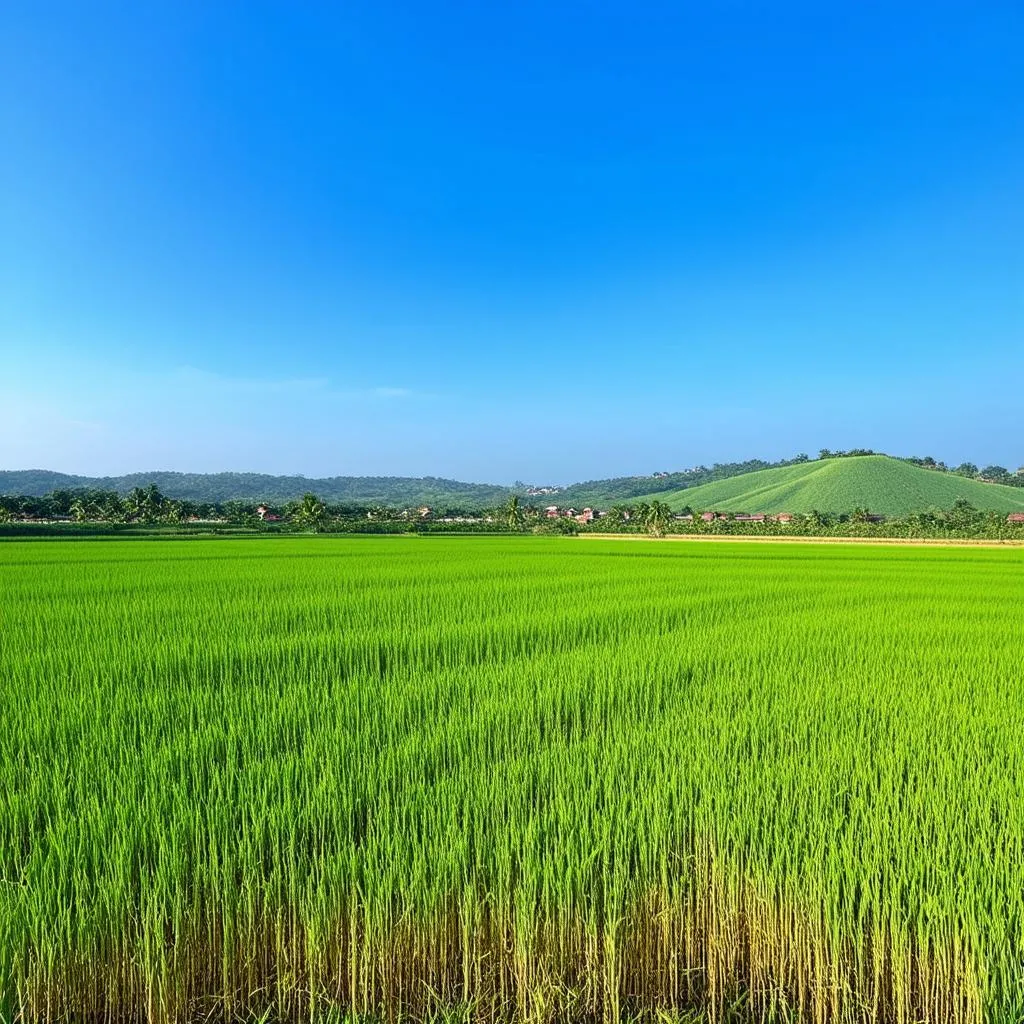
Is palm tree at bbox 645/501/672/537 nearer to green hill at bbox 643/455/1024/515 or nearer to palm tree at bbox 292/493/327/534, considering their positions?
palm tree at bbox 292/493/327/534

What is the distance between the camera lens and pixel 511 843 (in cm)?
236

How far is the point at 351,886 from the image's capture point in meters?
2.16

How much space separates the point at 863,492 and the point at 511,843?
115275 mm

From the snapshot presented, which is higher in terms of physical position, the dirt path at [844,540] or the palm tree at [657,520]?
the palm tree at [657,520]

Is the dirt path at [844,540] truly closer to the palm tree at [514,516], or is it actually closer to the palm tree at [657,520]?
the palm tree at [657,520]

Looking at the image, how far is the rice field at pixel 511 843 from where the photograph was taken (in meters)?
1.88

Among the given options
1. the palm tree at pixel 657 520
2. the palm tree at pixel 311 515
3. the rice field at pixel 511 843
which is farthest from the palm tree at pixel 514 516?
the rice field at pixel 511 843

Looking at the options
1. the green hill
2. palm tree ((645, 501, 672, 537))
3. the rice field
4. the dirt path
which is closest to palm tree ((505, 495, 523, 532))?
palm tree ((645, 501, 672, 537))

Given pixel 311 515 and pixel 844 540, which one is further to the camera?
pixel 311 515

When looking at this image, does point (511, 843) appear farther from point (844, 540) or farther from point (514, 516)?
point (514, 516)

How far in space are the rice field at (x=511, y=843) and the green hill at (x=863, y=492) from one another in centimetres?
10187

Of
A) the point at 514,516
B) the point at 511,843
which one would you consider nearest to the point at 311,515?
the point at 514,516

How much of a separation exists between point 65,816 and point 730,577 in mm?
15696

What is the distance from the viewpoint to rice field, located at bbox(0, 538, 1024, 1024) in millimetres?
1880
